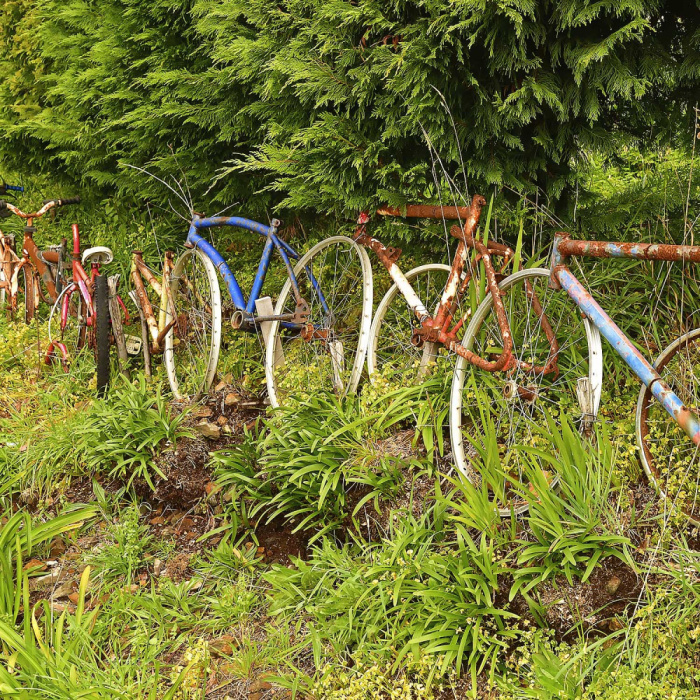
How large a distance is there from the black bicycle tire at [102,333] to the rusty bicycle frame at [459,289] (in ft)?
5.98

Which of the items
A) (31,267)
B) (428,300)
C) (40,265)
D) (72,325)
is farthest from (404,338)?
(31,267)

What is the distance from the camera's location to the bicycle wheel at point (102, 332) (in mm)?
4883

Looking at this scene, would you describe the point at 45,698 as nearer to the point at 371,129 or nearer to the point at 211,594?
the point at 211,594

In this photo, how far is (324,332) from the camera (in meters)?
4.30

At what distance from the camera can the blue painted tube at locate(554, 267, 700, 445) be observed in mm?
2691

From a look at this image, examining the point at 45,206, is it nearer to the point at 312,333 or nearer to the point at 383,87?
the point at 312,333

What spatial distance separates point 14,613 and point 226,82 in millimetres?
3196

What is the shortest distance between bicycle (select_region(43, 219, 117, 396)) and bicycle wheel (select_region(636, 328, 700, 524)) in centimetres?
331

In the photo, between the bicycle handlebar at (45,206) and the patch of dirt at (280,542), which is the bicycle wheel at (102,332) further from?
the patch of dirt at (280,542)

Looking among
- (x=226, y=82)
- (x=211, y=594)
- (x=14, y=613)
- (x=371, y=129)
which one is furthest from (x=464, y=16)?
(x=14, y=613)

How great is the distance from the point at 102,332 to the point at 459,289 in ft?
7.89

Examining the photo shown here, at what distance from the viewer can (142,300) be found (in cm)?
501

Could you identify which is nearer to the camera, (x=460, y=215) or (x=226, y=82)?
(x=460, y=215)

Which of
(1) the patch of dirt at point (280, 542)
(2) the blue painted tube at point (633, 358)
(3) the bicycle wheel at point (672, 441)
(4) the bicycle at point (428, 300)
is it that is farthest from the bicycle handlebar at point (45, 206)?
(3) the bicycle wheel at point (672, 441)
